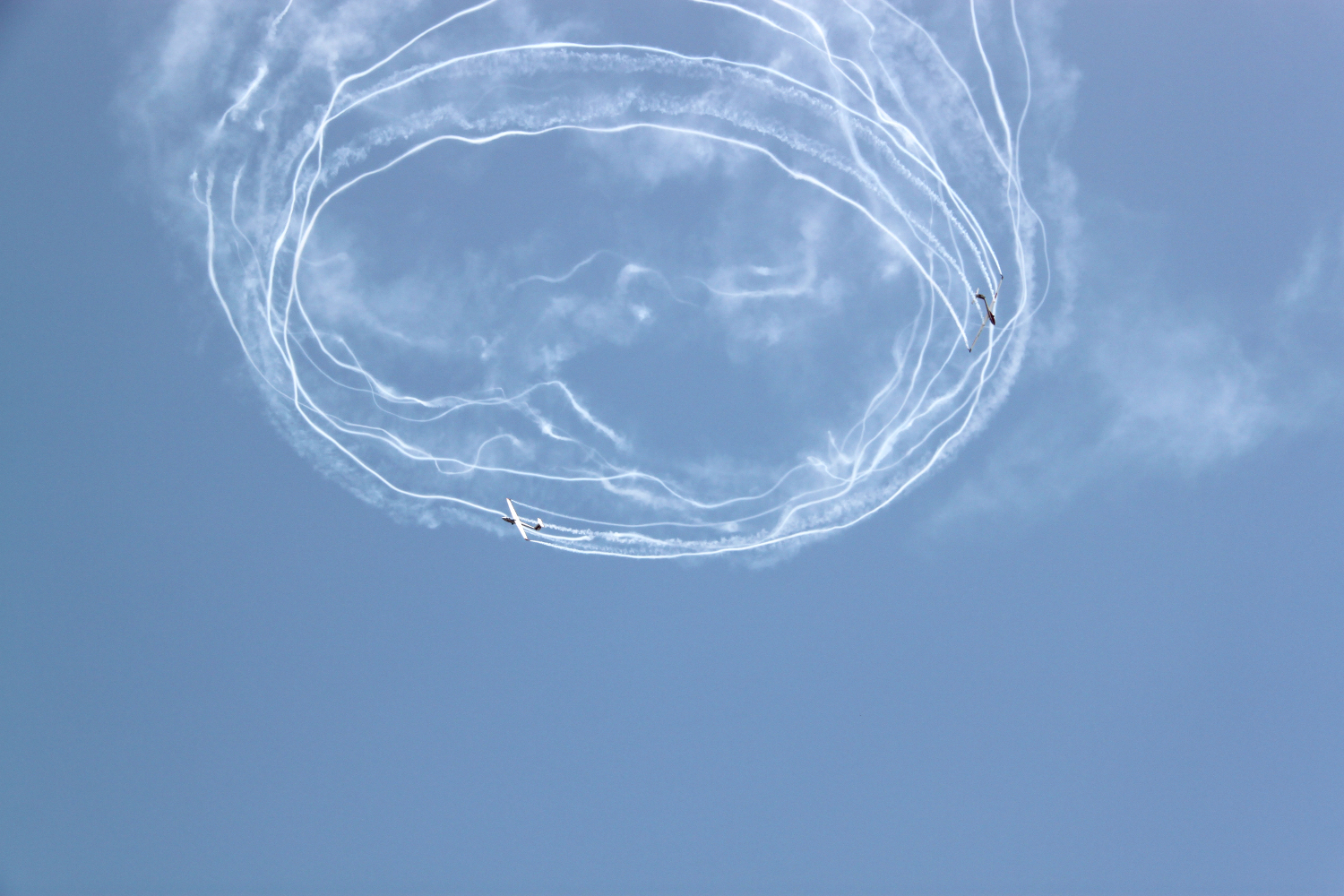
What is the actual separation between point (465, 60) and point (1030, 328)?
1972cm

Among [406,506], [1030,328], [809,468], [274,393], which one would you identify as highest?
[1030,328]

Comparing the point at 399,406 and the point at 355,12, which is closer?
the point at 355,12

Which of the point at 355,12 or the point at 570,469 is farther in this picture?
the point at 570,469

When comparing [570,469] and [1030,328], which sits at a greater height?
[1030,328]

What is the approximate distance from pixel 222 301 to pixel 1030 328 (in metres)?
25.9

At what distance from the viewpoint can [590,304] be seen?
2497cm

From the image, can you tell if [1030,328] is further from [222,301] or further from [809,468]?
[222,301]

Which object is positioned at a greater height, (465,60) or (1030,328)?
(465,60)

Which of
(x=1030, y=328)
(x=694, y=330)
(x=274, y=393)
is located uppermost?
(x=1030, y=328)

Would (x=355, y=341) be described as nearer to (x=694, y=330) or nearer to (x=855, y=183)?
(x=694, y=330)

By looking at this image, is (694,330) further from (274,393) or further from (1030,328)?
(274,393)

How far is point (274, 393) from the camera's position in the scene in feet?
81.7

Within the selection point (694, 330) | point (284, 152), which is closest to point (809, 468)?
point (694, 330)

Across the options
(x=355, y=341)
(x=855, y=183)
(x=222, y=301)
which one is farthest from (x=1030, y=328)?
(x=222, y=301)
